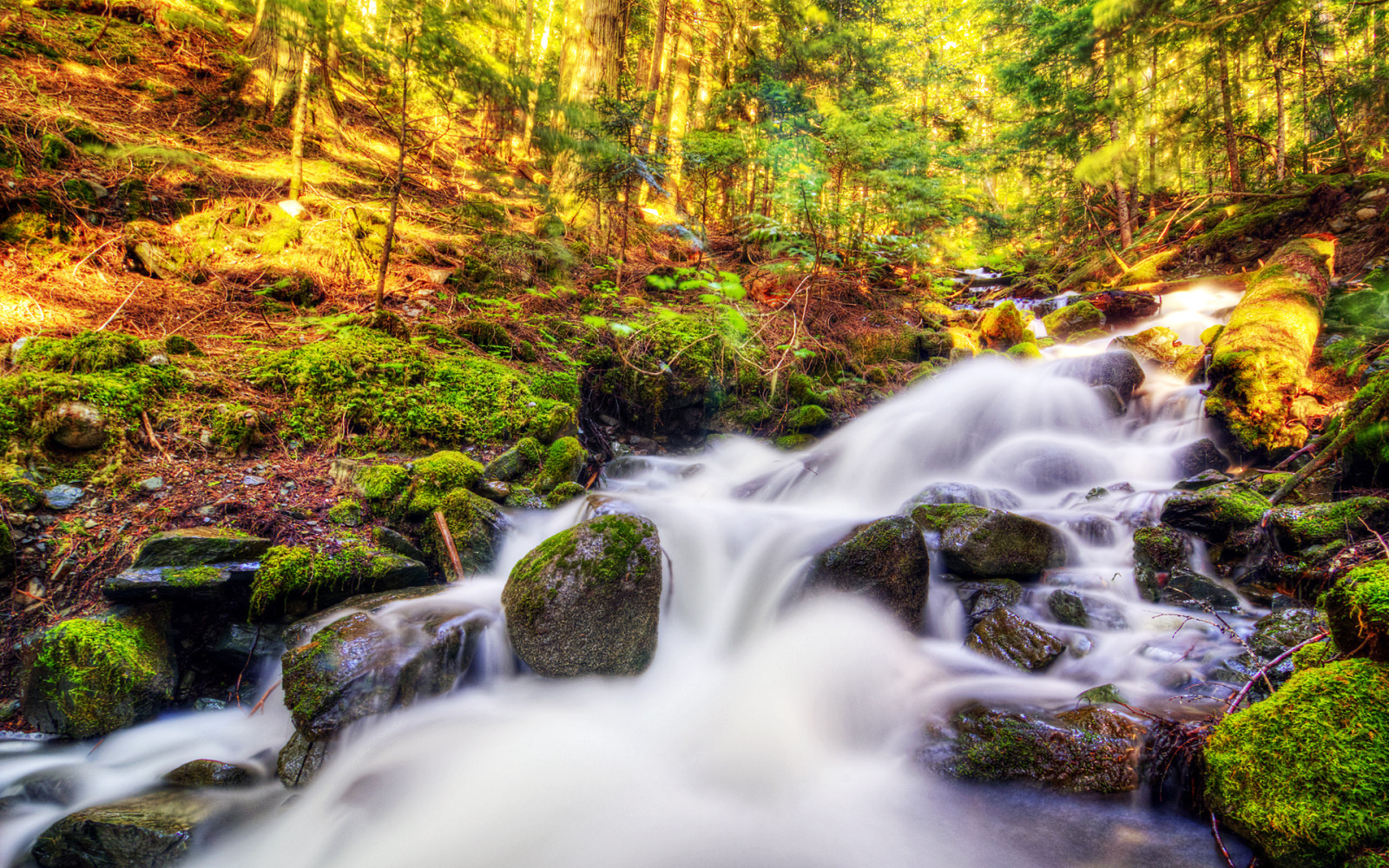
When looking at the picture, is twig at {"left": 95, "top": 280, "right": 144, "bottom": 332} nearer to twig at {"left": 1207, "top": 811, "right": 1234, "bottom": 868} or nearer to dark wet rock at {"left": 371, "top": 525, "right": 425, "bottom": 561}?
dark wet rock at {"left": 371, "top": 525, "right": 425, "bottom": 561}

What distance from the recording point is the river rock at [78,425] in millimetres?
3105

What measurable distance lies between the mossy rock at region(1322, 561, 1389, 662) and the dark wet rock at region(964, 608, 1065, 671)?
1.50 meters

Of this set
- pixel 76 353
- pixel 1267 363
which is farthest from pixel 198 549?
pixel 1267 363

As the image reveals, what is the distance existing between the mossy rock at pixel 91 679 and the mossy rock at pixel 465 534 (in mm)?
1431

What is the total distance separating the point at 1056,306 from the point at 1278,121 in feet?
15.4

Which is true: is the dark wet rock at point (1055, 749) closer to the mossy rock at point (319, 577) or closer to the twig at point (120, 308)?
the mossy rock at point (319, 577)

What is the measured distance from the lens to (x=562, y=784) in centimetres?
268

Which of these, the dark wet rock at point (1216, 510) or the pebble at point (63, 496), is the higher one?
the dark wet rock at point (1216, 510)

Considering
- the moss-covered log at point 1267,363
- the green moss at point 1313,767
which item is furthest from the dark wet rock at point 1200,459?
the green moss at point 1313,767

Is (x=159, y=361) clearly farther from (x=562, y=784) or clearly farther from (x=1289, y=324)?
(x=1289, y=324)

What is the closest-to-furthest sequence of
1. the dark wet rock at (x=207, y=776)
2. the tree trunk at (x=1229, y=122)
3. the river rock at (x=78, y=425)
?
the dark wet rock at (x=207, y=776) < the river rock at (x=78, y=425) < the tree trunk at (x=1229, y=122)

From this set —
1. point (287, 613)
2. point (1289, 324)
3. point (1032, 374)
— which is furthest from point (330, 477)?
point (1289, 324)

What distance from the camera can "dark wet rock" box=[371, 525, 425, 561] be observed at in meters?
3.60

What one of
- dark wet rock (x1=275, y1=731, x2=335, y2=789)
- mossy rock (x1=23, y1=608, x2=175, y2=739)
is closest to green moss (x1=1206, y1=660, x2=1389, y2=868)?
dark wet rock (x1=275, y1=731, x2=335, y2=789)
